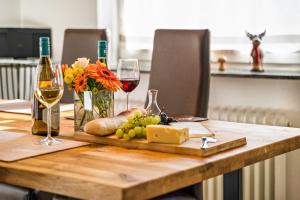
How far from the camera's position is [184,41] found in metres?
2.76

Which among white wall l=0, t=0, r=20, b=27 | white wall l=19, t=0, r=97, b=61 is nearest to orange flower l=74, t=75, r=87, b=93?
white wall l=19, t=0, r=97, b=61

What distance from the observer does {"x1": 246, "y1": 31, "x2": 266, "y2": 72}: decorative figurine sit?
11.0ft

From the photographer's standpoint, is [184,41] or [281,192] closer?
[184,41]

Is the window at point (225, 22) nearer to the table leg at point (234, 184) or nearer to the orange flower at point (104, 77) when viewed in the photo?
the table leg at point (234, 184)

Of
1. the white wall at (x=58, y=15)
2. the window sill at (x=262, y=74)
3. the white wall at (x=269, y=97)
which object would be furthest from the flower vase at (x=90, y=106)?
the white wall at (x=58, y=15)

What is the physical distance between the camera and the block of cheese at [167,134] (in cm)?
180

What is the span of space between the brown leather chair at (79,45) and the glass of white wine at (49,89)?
3.85 ft

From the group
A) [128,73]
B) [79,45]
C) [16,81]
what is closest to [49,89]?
[128,73]

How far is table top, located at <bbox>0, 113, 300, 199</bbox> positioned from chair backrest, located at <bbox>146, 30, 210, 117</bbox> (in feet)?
2.12

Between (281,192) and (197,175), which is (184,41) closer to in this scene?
(281,192)

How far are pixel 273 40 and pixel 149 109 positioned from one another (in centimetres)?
147

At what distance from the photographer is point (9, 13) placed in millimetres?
4621

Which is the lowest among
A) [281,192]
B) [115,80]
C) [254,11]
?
[281,192]

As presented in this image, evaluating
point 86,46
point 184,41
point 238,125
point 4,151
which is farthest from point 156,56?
point 4,151
